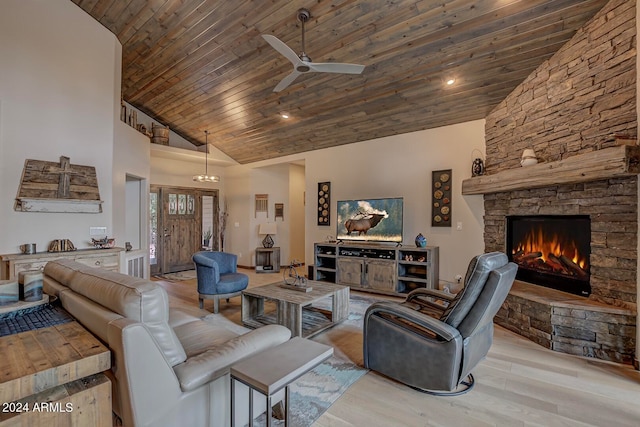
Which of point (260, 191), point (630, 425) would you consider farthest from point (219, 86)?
point (630, 425)

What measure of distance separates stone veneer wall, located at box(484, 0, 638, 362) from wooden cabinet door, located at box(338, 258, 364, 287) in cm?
228

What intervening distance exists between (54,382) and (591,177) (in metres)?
3.94

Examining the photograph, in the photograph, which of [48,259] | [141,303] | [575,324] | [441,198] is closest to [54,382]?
[141,303]

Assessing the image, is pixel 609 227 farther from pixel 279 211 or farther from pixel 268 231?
pixel 279 211

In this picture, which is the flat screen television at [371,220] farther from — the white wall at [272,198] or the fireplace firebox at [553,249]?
the white wall at [272,198]

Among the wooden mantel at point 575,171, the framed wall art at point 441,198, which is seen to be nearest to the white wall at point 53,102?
the framed wall art at point 441,198

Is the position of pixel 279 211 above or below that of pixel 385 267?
above

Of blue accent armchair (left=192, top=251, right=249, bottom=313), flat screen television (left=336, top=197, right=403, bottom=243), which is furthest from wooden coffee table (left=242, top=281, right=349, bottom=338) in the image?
flat screen television (left=336, top=197, right=403, bottom=243)

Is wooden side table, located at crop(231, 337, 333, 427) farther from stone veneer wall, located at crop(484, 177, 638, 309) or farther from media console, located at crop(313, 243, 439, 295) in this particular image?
media console, located at crop(313, 243, 439, 295)

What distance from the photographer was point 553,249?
360 centimetres

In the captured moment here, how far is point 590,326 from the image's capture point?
2.83m

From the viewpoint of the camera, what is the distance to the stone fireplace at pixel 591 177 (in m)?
2.69

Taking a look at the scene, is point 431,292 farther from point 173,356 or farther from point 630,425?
point 173,356

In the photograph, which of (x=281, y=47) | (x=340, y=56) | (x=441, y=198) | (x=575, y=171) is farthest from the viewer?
(x=441, y=198)
